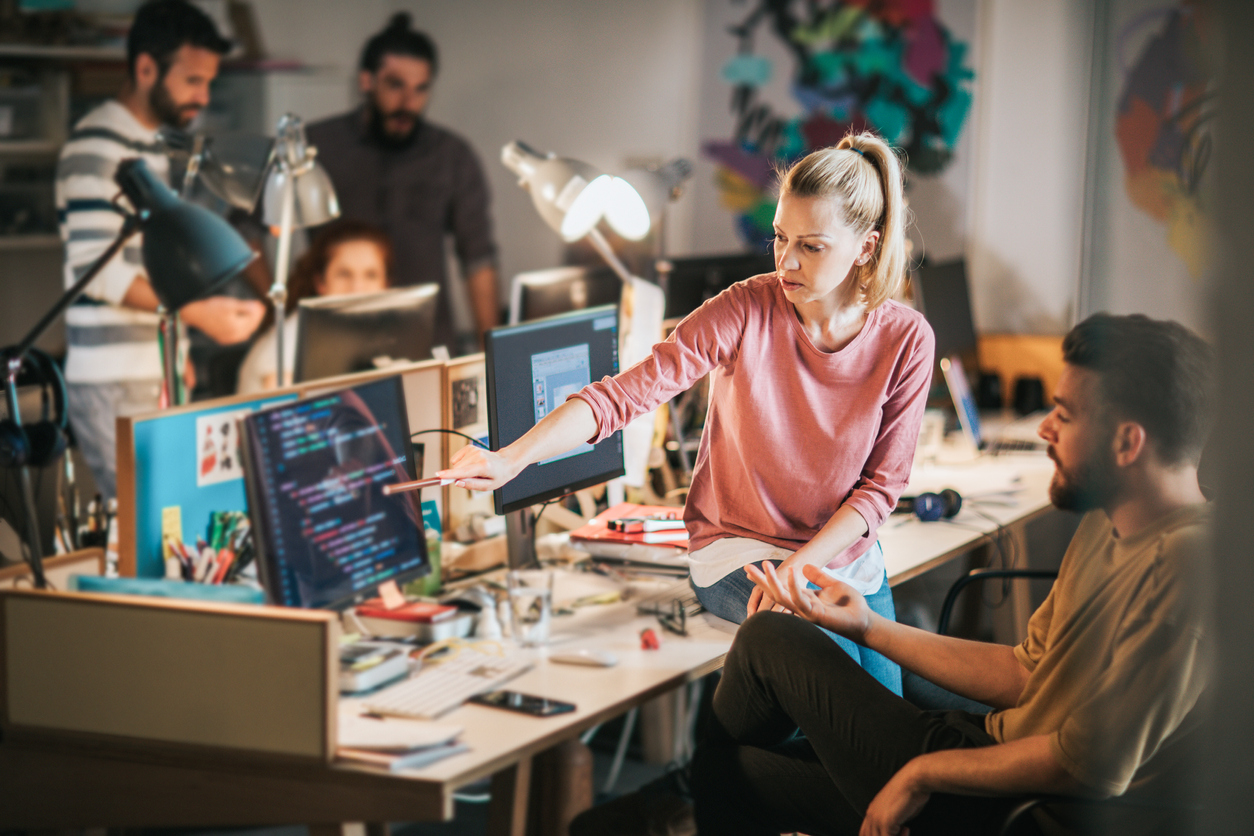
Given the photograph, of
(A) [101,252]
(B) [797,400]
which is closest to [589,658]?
(B) [797,400]

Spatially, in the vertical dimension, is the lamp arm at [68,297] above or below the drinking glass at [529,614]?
above

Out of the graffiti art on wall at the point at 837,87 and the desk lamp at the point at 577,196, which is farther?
the graffiti art on wall at the point at 837,87

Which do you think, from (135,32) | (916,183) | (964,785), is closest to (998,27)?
(916,183)

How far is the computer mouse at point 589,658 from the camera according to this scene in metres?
1.73

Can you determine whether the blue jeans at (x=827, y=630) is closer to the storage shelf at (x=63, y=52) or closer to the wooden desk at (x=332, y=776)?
the wooden desk at (x=332, y=776)

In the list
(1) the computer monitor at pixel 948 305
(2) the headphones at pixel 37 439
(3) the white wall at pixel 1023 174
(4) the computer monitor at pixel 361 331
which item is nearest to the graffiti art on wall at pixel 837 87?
(3) the white wall at pixel 1023 174

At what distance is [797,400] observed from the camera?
1.84 m

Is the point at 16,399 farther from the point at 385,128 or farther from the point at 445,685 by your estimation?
the point at 385,128

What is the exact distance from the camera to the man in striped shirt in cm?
304

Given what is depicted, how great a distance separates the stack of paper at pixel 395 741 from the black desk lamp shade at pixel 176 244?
756 millimetres

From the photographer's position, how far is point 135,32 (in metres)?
3.36

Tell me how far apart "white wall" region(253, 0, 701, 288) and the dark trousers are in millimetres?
3419

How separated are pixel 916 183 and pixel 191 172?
277 cm

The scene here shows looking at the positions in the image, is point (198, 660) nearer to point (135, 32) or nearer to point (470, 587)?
point (470, 587)
